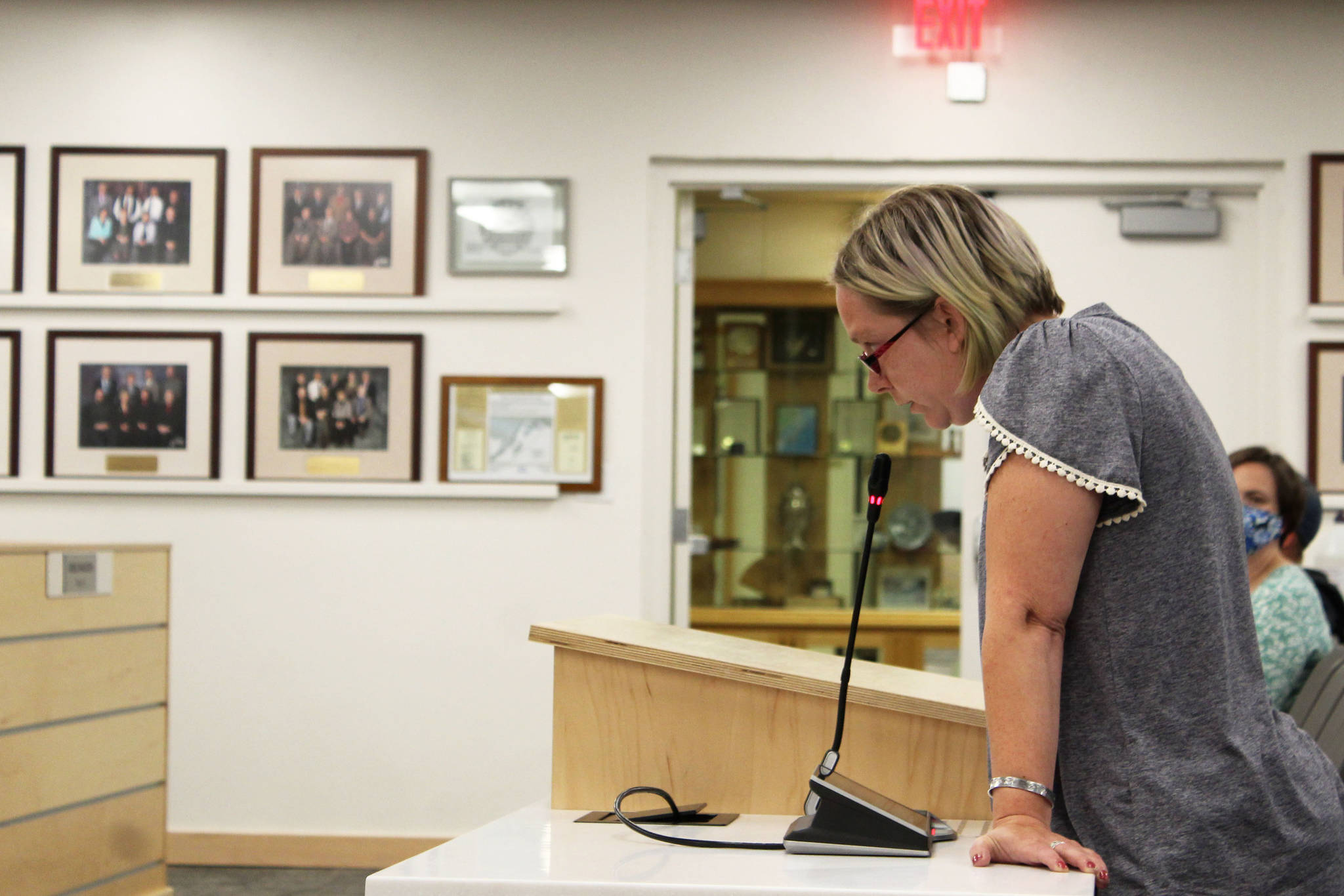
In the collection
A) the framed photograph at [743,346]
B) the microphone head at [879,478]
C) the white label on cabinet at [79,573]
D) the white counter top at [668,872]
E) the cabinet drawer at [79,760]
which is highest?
the framed photograph at [743,346]

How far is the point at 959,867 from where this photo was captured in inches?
39.4

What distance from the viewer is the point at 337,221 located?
361 cm

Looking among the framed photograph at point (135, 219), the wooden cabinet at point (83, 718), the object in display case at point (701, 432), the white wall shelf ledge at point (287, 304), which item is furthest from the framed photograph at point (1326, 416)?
the framed photograph at point (135, 219)

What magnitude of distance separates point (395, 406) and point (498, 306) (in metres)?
0.45

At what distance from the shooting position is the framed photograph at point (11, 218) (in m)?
3.65

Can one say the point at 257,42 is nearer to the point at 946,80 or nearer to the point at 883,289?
the point at 946,80

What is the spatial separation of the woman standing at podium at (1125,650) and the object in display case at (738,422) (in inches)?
143

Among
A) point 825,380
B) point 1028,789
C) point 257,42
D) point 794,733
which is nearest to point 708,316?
point 825,380

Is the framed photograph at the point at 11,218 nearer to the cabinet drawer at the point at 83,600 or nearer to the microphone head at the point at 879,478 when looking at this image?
the cabinet drawer at the point at 83,600

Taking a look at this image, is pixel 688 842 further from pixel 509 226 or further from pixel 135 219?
pixel 135 219

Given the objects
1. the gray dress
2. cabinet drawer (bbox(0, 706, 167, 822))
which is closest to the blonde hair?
the gray dress

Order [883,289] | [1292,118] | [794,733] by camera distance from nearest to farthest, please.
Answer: [883,289] < [794,733] < [1292,118]

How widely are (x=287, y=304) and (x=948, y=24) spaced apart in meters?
2.21

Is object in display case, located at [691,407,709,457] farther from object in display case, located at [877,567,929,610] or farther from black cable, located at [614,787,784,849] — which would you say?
black cable, located at [614,787,784,849]
